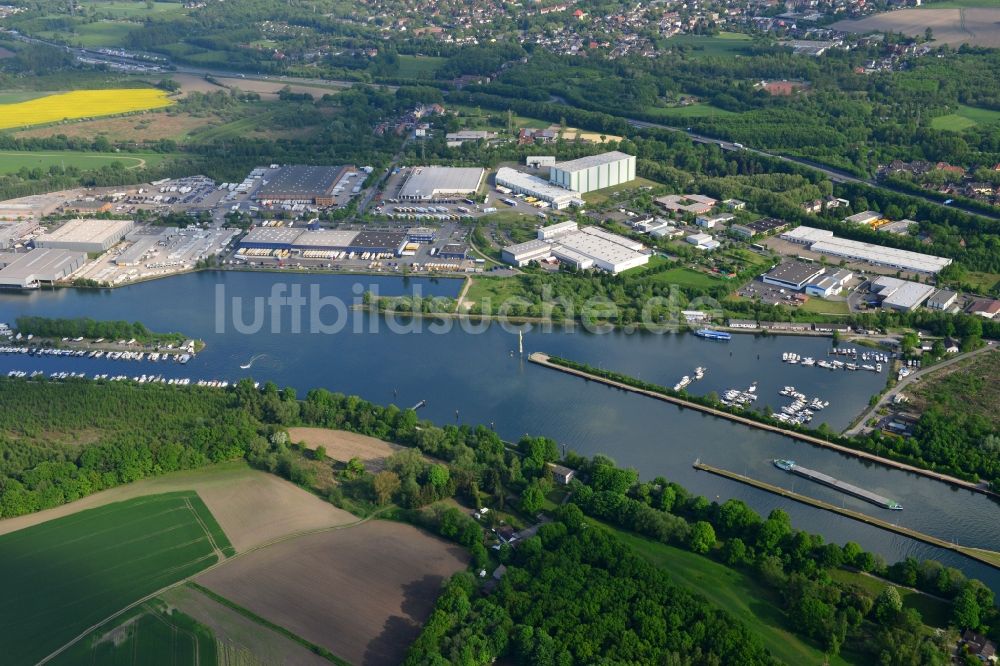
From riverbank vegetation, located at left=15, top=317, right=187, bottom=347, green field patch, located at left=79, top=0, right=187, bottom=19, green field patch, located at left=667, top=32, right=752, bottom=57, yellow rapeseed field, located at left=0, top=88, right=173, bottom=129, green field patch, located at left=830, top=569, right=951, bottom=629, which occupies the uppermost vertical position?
green field patch, located at left=79, top=0, right=187, bottom=19

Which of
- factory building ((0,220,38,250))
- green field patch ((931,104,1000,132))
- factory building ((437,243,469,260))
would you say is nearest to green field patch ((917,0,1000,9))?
green field patch ((931,104,1000,132))

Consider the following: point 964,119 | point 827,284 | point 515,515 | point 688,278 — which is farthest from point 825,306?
point 964,119

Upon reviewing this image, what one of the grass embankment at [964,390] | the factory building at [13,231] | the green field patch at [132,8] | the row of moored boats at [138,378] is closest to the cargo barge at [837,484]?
the grass embankment at [964,390]

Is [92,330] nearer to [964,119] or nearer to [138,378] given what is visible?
[138,378]

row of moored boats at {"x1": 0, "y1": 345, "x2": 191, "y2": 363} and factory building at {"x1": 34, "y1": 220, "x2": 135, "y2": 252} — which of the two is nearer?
row of moored boats at {"x1": 0, "y1": 345, "x2": 191, "y2": 363}

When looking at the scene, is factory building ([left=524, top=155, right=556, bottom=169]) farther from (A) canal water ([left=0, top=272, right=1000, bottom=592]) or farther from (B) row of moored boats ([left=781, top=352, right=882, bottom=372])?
(B) row of moored boats ([left=781, top=352, right=882, bottom=372])

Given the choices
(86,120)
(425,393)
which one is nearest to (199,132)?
(86,120)

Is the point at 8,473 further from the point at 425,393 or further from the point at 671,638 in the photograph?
the point at 671,638
